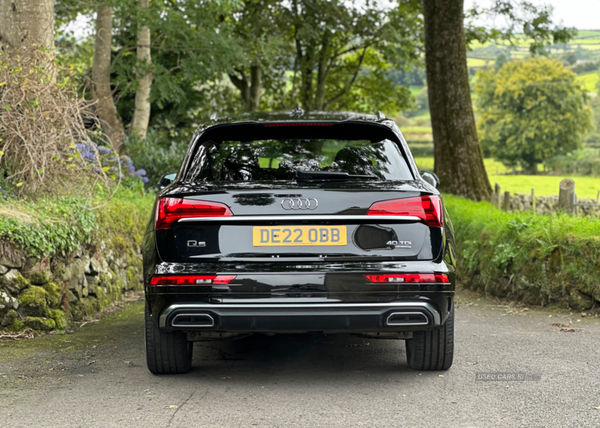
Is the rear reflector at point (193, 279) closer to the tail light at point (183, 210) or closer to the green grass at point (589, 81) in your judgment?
the tail light at point (183, 210)

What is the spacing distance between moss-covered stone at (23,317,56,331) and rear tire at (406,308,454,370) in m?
3.15

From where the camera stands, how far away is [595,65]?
6825 centimetres

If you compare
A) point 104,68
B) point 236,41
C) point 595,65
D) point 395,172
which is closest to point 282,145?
point 395,172

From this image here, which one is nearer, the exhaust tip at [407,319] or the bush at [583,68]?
the exhaust tip at [407,319]

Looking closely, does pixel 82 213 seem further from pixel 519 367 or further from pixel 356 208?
pixel 519 367

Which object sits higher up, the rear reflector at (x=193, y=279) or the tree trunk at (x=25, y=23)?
the tree trunk at (x=25, y=23)

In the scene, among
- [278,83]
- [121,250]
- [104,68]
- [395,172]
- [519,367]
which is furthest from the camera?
[278,83]

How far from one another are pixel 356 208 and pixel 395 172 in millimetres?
566

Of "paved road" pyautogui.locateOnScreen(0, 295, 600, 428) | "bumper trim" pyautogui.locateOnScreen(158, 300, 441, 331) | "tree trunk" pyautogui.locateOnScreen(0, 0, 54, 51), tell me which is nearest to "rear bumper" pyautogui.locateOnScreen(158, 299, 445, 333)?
"bumper trim" pyautogui.locateOnScreen(158, 300, 441, 331)

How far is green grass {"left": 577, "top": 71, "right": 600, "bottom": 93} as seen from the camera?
2756 inches

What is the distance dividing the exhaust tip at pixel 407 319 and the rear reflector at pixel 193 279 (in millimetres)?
958

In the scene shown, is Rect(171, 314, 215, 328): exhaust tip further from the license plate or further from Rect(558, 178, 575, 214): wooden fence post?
Rect(558, 178, 575, 214): wooden fence post

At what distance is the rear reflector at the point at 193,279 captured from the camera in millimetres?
4352

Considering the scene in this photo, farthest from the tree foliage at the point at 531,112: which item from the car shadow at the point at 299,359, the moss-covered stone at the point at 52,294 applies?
the moss-covered stone at the point at 52,294
